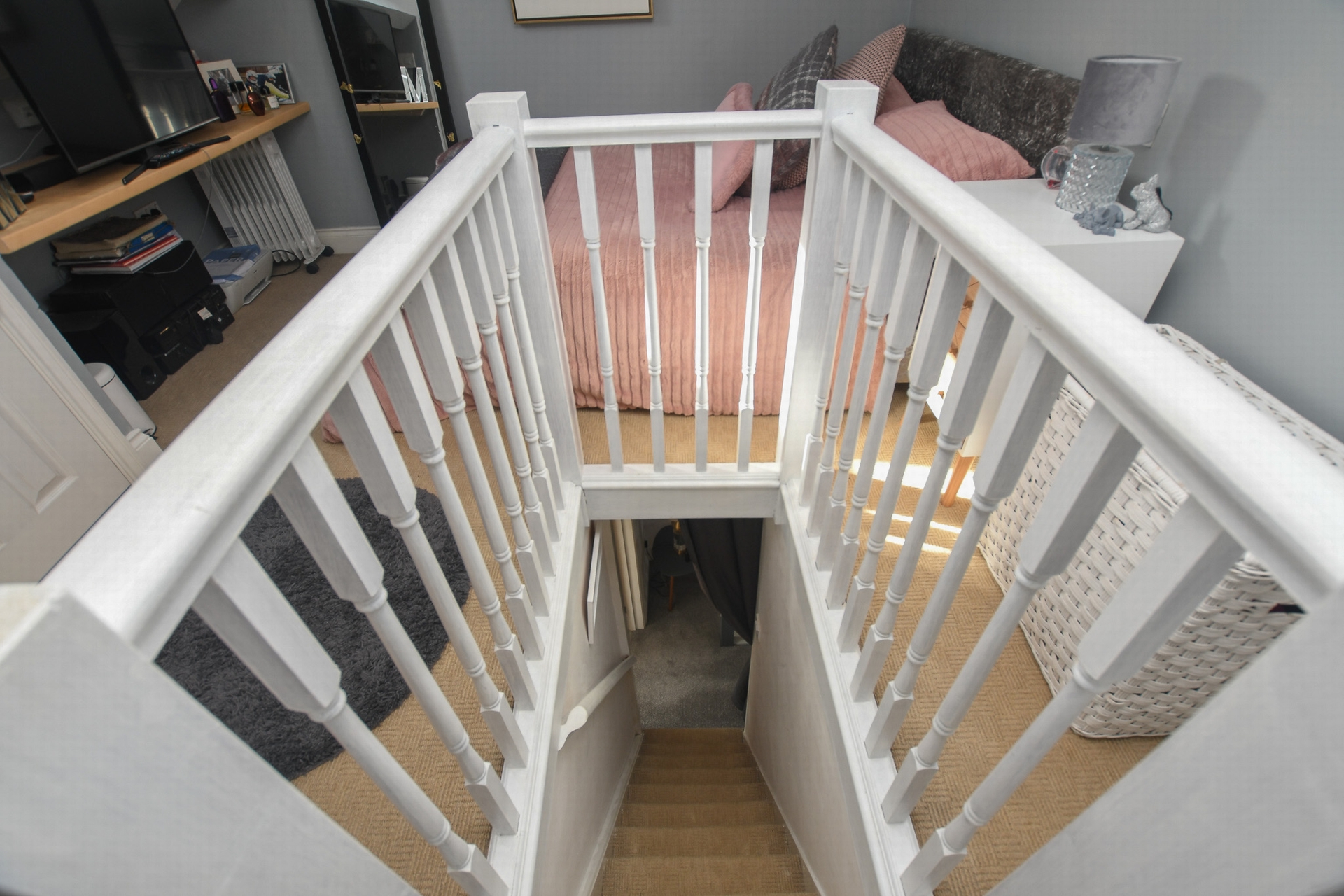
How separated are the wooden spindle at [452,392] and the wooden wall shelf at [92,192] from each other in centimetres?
199

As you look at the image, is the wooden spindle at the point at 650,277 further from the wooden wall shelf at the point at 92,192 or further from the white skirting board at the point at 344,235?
the white skirting board at the point at 344,235

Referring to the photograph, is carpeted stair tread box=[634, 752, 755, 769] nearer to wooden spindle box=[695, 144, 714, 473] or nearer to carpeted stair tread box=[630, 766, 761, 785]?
carpeted stair tread box=[630, 766, 761, 785]

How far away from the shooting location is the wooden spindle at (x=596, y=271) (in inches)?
44.7

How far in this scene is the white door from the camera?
1657mm

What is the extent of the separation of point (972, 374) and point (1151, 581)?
0.96ft

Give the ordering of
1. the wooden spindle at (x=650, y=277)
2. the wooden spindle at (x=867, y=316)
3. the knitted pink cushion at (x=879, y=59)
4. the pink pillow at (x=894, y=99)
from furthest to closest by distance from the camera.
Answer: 1. the pink pillow at (x=894, y=99)
2. the knitted pink cushion at (x=879, y=59)
3. the wooden spindle at (x=650, y=277)
4. the wooden spindle at (x=867, y=316)

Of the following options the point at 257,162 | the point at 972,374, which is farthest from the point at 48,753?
the point at 257,162

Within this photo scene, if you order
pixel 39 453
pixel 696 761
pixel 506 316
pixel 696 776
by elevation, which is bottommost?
pixel 696 761

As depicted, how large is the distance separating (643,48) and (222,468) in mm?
3864

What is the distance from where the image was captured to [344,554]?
0.53m

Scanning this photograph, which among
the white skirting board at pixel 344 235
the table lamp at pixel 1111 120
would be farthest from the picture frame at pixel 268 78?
the table lamp at pixel 1111 120

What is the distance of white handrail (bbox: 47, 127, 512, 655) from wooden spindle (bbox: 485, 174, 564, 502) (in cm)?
46

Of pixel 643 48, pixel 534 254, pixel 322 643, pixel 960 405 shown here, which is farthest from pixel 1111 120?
pixel 643 48

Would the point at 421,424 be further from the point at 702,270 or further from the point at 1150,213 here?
the point at 1150,213
